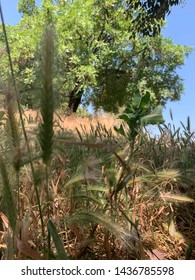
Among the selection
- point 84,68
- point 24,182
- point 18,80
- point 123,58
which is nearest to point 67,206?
point 24,182

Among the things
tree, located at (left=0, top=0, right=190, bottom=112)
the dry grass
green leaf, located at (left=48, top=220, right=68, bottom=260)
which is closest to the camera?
green leaf, located at (left=48, top=220, right=68, bottom=260)

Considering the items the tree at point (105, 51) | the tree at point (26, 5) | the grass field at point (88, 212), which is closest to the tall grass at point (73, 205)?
the grass field at point (88, 212)

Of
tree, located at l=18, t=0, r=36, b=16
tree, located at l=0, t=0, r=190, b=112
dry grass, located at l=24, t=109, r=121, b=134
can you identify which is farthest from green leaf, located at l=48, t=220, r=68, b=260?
tree, located at l=18, t=0, r=36, b=16

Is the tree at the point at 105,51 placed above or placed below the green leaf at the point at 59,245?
above

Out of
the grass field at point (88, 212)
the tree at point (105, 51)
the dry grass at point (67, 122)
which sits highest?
the tree at point (105, 51)

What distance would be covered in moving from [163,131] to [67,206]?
1763 mm

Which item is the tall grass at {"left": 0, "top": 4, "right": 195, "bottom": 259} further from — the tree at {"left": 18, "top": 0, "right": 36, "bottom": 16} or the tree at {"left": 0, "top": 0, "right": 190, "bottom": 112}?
the tree at {"left": 18, "top": 0, "right": 36, "bottom": 16}

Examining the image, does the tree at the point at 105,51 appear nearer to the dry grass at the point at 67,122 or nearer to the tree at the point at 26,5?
the tree at the point at 26,5

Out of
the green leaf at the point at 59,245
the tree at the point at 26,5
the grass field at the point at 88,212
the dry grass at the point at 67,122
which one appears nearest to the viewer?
the green leaf at the point at 59,245

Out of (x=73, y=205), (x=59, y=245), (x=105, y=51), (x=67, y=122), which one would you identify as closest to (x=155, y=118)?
(x=73, y=205)

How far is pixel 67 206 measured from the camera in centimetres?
157

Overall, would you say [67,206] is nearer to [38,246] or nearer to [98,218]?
[38,246]

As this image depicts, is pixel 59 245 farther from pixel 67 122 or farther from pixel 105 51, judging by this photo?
pixel 105 51
